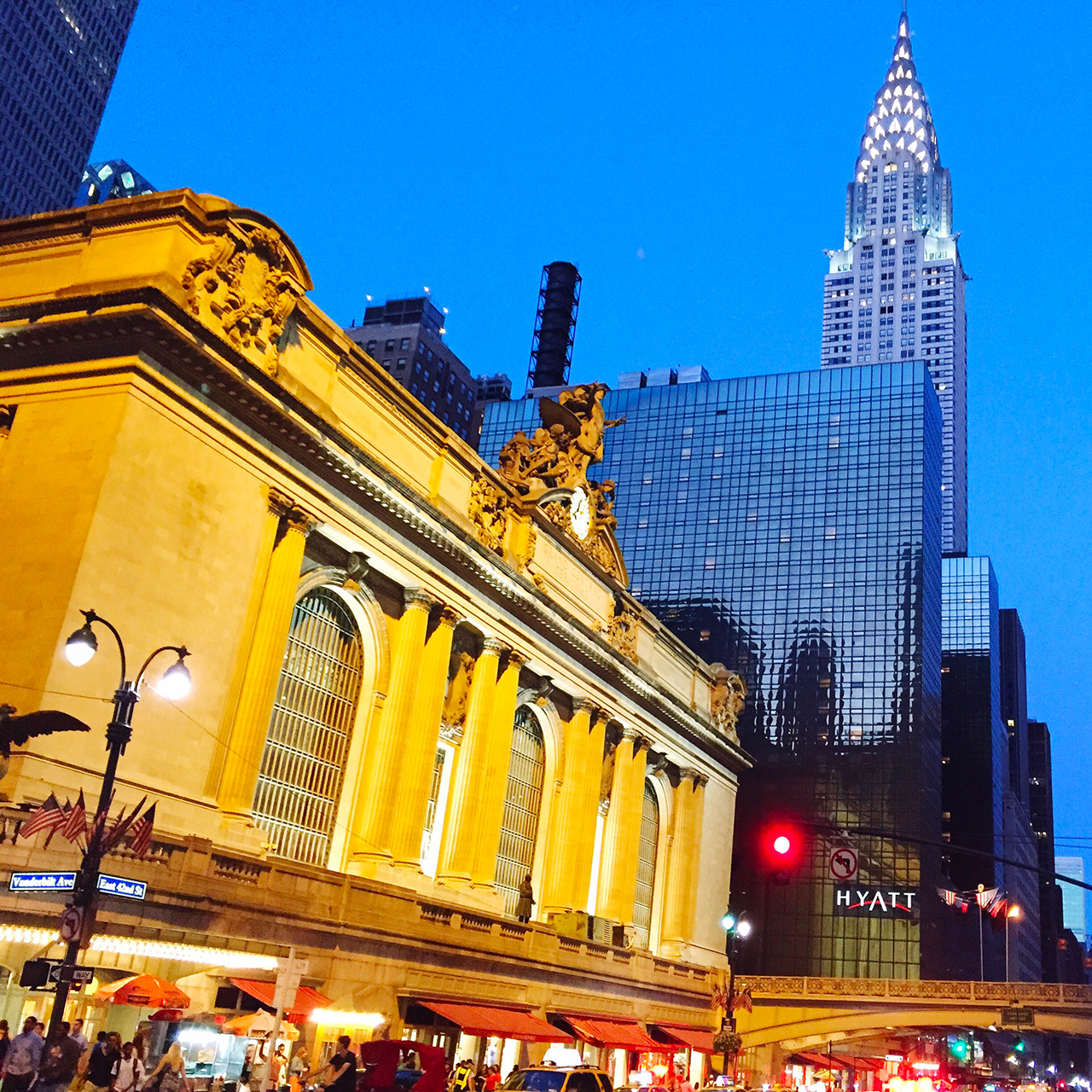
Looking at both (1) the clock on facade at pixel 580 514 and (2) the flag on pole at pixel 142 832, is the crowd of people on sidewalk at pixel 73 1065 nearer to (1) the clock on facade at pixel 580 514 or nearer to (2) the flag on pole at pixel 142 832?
(2) the flag on pole at pixel 142 832

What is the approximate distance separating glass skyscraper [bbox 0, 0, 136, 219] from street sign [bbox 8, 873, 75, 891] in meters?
110

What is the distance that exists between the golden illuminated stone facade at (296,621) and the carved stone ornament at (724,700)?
58.1ft

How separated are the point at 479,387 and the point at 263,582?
12770 centimetres

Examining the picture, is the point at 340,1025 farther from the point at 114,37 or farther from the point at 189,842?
the point at 114,37

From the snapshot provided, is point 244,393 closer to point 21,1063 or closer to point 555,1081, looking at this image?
point 555,1081

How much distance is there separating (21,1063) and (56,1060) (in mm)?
537

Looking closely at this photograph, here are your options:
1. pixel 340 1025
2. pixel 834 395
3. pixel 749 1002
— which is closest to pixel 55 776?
pixel 340 1025

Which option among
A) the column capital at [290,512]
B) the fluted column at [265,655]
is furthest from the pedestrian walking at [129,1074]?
the column capital at [290,512]

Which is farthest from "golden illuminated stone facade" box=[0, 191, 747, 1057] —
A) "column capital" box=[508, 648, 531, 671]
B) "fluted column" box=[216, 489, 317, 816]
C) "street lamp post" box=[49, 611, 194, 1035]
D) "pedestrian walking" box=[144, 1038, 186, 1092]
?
"pedestrian walking" box=[144, 1038, 186, 1092]

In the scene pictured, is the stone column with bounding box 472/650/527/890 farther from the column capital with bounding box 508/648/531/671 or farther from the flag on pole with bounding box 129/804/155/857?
the flag on pole with bounding box 129/804/155/857

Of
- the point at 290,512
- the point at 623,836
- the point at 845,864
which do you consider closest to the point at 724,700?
the point at 623,836

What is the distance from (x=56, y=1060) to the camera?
64.1 feet

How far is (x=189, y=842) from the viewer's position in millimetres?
31297

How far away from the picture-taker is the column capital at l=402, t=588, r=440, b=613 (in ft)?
149
